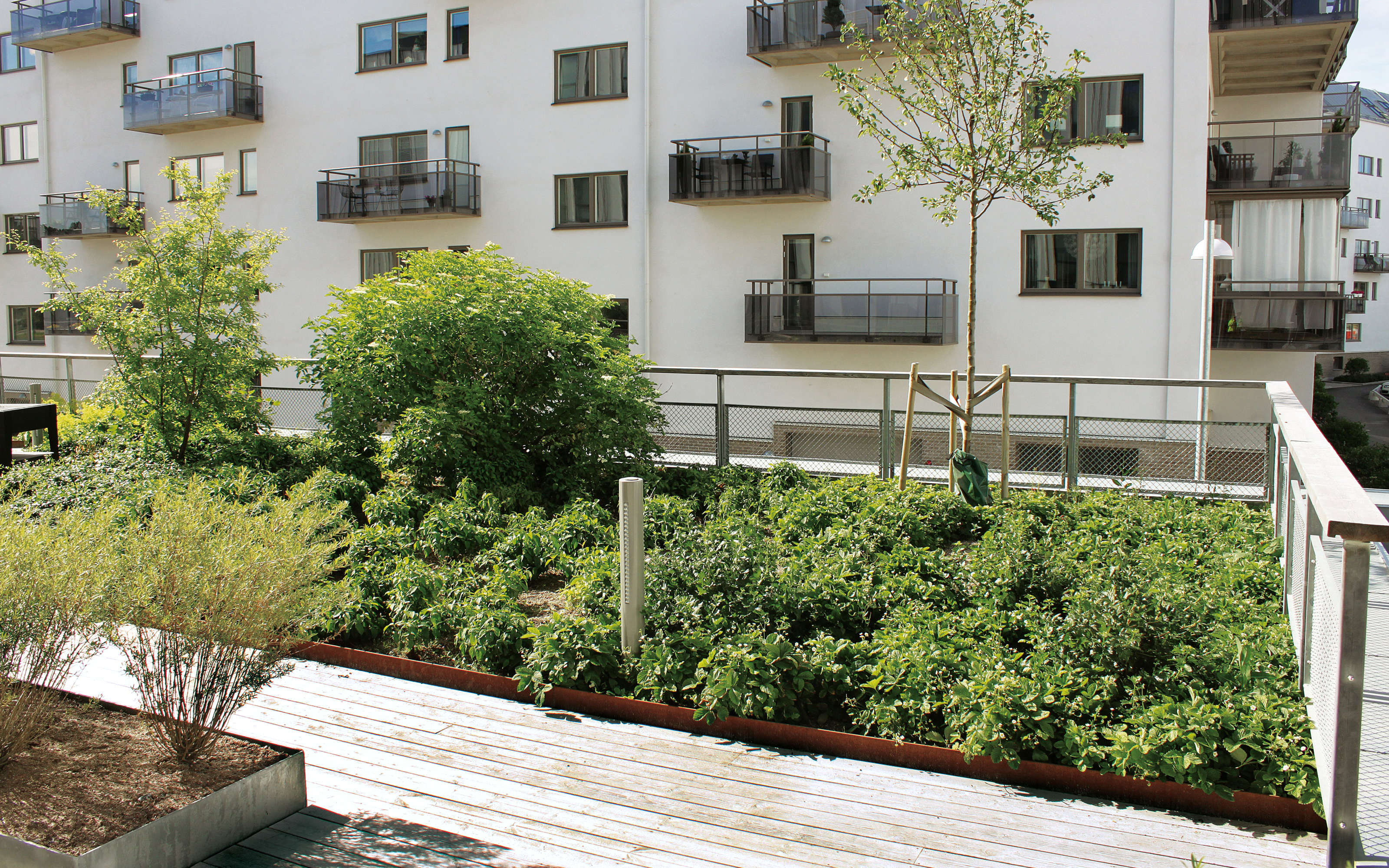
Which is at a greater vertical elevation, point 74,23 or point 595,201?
point 74,23

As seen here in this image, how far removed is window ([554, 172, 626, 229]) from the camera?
23594 millimetres

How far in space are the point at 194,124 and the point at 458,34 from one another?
27.4 ft

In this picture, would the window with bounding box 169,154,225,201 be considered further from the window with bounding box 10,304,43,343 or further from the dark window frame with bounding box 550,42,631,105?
the dark window frame with bounding box 550,42,631,105

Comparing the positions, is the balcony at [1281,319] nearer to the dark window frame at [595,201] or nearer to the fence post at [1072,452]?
the fence post at [1072,452]

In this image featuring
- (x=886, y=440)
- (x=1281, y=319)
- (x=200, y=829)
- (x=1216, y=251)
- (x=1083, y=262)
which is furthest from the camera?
(x=1281, y=319)

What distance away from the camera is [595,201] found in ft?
78.1

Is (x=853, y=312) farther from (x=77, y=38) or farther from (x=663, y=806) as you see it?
(x=77, y=38)

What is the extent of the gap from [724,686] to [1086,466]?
22.5 feet

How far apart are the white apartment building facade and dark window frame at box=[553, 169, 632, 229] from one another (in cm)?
6

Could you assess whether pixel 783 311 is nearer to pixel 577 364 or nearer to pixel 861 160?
pixel 861 160

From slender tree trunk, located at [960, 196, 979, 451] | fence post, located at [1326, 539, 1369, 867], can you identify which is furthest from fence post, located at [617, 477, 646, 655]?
slender tree trunk, located at [960, 196, 979, 451]

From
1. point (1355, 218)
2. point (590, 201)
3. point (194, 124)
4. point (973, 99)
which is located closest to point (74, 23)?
point (194, 124)

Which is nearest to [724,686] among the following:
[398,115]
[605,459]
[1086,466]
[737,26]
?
[605,459]

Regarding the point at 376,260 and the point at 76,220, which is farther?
→ the point at 76,220
